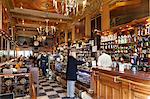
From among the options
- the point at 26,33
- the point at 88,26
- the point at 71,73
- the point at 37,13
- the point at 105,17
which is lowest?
the point at 71,73

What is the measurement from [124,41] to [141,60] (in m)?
0.96

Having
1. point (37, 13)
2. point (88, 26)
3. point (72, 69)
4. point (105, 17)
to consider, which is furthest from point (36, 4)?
point (72, 69)

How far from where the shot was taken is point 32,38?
21297 millimetres

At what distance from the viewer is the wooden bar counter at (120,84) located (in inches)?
102

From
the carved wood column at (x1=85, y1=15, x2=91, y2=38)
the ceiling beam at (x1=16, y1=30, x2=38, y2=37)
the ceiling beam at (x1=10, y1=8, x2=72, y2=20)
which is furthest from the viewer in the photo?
the ceiling beam at (x1=16, y1=30, x2=38, y2=37)

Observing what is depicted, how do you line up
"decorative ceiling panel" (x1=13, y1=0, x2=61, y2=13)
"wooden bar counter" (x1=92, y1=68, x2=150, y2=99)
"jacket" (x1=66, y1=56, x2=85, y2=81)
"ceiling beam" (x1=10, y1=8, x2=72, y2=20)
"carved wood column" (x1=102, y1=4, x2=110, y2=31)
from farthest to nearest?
1. "ceiling beam" (x1=10, y1=8, x2=72, y2=20)
2. "decorative ceiling panel" (x1=13, y1=0, x2=61, y2=13)
3. "carved wood column" (x1=102, y1=4, x2=110, y2=31)
4. "jacket" (x1=66, y1=56, x2=85, y2=81)
5. "wooden bar counter" (x1=92, y1=68, x2=150, y2=99)

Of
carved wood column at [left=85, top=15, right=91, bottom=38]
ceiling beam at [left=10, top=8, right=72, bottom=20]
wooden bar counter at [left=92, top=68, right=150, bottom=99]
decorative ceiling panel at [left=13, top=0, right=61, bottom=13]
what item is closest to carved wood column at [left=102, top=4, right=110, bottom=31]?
carved wood column at [left=85, top=15, right=91, bottom=38]

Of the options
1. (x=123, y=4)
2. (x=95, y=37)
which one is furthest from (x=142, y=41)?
(x=95, y=37)

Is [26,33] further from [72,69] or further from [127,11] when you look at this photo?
[72,69]

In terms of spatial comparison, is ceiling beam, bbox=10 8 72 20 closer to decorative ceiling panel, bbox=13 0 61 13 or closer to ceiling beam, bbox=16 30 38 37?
decorative ceiling panel, bbox=13 0 61 13

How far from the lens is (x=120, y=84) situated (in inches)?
121

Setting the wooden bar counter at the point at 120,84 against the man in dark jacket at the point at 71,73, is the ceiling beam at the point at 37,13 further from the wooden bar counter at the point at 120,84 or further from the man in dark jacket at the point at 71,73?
the wooden bar counter at the point at 120,84

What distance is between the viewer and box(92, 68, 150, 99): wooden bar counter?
258 centimetres

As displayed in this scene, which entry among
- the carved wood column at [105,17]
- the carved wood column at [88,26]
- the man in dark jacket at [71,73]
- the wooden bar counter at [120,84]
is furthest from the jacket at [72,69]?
the carved wood column at [88,26]
